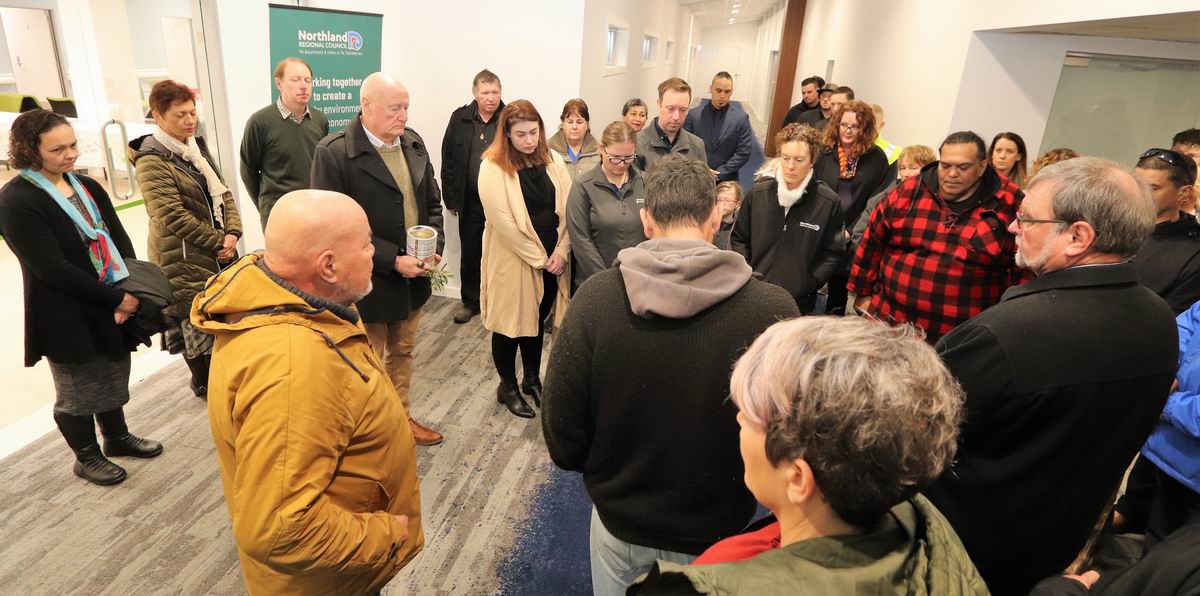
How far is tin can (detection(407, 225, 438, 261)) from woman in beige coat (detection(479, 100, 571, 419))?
0.52 m

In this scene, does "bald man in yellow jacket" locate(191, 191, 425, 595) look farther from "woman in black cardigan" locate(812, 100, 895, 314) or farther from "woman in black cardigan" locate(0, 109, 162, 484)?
"woman in black cardigan" locate(812, 100, 895, 314)

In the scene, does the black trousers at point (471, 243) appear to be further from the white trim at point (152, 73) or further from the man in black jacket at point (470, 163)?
the white trim at point (152, 73)

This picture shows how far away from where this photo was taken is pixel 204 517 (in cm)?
261

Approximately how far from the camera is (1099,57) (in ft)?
14.8

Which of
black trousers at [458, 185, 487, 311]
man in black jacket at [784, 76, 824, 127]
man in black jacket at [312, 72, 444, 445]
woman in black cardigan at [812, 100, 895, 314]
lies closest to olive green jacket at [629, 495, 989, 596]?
man in black jacket at [312, 72, 444, 445]

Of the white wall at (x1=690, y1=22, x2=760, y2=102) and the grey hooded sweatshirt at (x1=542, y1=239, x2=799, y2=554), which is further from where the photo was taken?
the white wall at (x1=690, y1=22, x2=760, y2=102)

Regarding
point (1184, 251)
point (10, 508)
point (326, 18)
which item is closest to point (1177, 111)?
point (1184, 251)

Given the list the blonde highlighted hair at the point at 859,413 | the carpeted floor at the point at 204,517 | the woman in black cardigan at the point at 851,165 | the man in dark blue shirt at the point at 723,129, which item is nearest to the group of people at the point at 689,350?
the blonde highlighted hair at the point at 859,413

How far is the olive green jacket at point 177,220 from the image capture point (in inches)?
115

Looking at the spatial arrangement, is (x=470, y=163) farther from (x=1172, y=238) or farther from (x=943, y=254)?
(x=1172, y=238)

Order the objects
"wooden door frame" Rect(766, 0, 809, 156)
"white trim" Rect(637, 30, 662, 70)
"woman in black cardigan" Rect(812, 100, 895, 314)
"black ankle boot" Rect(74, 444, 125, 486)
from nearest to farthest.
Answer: "black ankle boot" Rect(74, 444, 125, 486) < "woman in black cardigan" Rect(812, 100, 895, 314) < "white trim" Rect(637, 30, 662, 70) < "wooden door frame" Rect(766, 0, 809, 156)

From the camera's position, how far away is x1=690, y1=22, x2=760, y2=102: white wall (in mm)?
30422

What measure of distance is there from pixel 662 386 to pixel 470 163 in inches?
134

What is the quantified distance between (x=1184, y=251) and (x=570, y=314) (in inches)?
108
